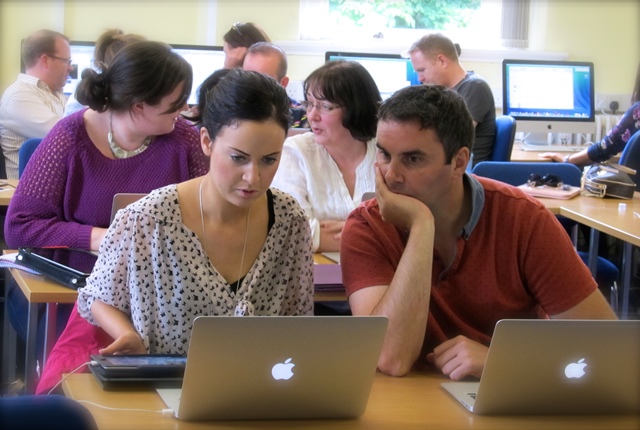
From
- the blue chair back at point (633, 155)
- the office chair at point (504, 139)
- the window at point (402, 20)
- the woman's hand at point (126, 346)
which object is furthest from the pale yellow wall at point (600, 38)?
the woman's hand at point (126, 346)

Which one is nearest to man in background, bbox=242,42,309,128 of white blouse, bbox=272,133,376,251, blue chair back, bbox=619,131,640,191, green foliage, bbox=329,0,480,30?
white blouse, bbox=272,133,376,251

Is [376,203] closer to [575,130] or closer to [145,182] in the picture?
[145,182]

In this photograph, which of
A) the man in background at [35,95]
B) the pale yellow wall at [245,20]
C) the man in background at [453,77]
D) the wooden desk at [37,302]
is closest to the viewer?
the wooden desk at [37,302]

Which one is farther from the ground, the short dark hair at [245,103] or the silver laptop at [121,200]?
the short dark hair at [245,103]

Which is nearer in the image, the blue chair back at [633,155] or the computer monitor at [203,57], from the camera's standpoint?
the blue chair back at [633,155]

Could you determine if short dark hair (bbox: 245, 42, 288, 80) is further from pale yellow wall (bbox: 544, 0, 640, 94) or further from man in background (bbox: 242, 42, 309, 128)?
pale yellow wall (bbox: 544, 0, 640, 94)

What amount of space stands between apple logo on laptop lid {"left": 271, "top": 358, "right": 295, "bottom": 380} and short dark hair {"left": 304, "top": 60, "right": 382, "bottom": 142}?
169cm

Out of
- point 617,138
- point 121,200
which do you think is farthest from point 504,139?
point 121,200

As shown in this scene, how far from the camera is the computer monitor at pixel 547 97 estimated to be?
19.2ft

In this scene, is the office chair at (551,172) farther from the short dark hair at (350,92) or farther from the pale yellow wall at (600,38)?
the pale yellow wall at (600,38)

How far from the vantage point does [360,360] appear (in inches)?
55.4

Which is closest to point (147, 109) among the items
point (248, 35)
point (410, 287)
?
point (410, 287)

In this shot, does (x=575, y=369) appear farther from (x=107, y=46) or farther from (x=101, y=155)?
(x=107, y=46)

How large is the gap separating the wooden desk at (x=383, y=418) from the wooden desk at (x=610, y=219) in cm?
166
